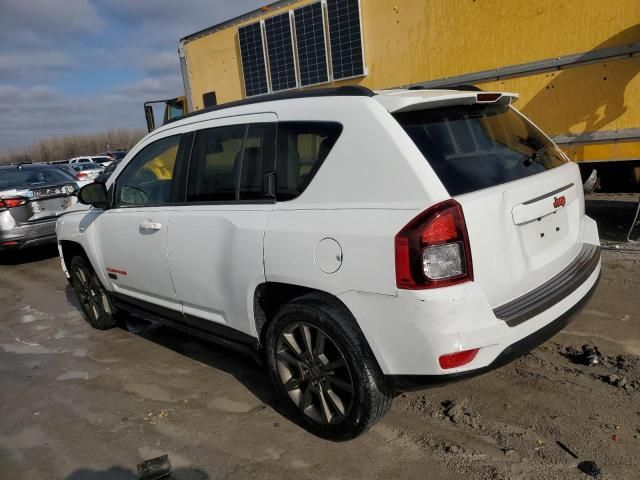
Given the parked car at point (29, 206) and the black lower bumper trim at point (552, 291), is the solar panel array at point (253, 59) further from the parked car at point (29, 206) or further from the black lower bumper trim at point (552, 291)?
the black lower bumper trim at point (552, 291)

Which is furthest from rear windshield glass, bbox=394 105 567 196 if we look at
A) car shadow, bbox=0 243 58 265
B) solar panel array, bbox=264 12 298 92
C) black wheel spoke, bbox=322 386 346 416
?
car shadow, bbox=0 243 58 265

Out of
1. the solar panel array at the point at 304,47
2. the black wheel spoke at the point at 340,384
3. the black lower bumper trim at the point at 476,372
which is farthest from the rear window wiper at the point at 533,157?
the solar panel array at the point at 304,47

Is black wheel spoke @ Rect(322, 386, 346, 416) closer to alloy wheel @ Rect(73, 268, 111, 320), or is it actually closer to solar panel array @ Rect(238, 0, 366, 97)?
alloy wheel @ Rect(73, 268, 111, 320)

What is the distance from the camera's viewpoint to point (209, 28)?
323 inches

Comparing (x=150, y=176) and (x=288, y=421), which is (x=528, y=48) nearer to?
(x=150, y=176)

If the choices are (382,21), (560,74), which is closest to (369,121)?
(560,74)

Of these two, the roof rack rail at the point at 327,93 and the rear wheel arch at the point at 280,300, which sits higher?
Answer: the roof rack rail at the point at 327,93

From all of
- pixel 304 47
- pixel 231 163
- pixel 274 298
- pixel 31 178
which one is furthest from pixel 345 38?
pixel 31 178

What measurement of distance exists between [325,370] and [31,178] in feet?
26.8

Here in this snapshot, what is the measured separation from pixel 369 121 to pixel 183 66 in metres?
7.37

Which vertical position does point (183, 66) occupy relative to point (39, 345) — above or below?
above

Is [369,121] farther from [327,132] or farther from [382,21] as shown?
[382,21]

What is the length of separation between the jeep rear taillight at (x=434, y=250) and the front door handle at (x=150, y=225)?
6.41ft

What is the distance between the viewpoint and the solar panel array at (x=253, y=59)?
7523mm
